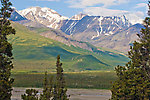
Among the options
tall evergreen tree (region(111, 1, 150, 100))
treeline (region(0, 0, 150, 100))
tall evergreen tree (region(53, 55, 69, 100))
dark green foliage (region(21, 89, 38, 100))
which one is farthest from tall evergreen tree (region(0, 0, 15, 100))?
tall evergreen tree (region(53, 55, 69, 100))

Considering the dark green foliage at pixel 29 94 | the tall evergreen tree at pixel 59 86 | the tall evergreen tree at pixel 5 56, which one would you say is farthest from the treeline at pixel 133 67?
the tall evergreen tree at pixel 59 86

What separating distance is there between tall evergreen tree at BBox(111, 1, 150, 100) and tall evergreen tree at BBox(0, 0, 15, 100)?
833 inches

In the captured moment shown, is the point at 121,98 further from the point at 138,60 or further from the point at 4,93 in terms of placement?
the point at 4,93

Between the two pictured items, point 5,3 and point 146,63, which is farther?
point 146,63

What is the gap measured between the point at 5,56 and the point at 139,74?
2277cm

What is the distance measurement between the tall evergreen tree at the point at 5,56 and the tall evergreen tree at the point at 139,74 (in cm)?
2115

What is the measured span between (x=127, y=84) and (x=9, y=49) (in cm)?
2282

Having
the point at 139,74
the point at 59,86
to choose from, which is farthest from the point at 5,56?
the point at 59,86

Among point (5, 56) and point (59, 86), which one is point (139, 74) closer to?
point (5, 56)

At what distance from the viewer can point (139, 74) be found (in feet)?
151

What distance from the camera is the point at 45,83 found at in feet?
198

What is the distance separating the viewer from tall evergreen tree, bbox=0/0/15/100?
122 feet

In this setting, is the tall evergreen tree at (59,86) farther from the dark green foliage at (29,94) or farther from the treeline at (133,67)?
the dark green foliage at (29,94)

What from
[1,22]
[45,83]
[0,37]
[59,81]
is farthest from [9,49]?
[59,81]
